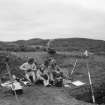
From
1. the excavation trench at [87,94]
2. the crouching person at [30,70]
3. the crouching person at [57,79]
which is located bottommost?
the excavation trench at [87,94]

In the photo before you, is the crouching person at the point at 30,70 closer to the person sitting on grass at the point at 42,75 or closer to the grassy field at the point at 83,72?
the person sitting on grass at the point at 42,75

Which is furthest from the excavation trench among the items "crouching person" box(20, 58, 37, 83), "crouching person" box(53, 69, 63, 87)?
"crouching person" box(20, 58, 37, 83)

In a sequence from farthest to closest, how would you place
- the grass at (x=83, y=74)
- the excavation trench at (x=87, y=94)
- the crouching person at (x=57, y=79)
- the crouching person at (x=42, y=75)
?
the crouching person at (x=42, y=75)
the crouching person at (x=57, y=79)
the grass at (x=83, y=74)
the excavation trench at (x=87, y=94)

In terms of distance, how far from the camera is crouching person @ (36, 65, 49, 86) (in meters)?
10.6

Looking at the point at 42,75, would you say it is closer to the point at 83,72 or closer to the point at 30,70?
the point at 30,70

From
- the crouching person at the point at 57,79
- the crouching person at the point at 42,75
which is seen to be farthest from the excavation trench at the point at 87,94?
the crouching person at the point at 42,75

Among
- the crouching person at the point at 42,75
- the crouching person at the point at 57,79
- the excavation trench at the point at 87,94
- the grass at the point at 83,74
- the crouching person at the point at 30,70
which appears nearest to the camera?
the excavation trench at the point at 87,94

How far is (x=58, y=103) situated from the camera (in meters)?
7.93

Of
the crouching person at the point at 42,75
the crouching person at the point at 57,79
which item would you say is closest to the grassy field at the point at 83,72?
the crouching person at the point at 57,79

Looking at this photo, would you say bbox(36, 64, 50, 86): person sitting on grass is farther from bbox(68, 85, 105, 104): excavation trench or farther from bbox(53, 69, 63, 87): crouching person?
bbox(68, 85, 105, 104): excavation trench

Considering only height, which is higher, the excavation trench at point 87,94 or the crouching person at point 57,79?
the crouching person at point 57,79

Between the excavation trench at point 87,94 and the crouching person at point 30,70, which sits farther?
the crouching person at point 30,70

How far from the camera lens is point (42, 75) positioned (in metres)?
10.8

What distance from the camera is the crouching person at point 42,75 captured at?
416 inches
